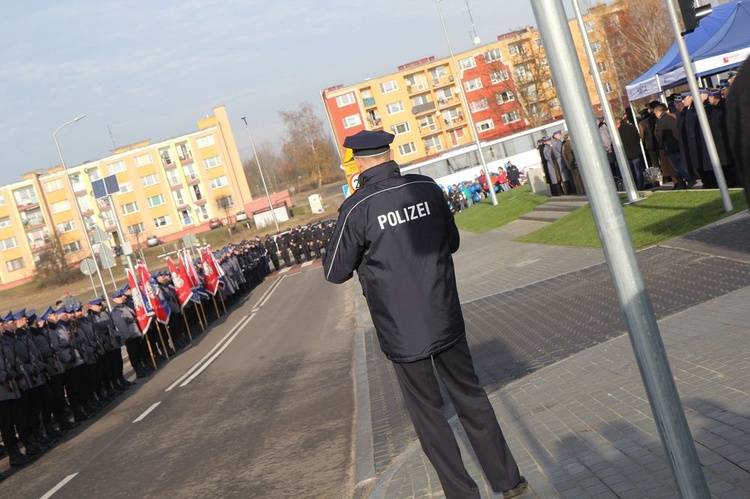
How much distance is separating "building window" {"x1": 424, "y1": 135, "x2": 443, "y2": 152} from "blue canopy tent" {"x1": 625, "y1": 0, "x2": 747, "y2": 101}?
280 ft

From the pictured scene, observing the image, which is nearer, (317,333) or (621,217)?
(621,217)

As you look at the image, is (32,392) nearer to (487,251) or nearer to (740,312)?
(740,312)

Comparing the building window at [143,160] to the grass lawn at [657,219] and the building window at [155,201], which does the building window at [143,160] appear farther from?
the grass lawn at [657,219]

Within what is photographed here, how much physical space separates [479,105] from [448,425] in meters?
101

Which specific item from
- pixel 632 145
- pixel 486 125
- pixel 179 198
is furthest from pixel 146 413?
pixel 179 198

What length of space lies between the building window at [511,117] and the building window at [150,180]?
43.6 metres

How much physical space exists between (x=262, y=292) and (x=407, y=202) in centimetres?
3351

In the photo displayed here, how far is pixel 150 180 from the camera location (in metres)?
116

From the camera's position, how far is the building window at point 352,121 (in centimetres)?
10450

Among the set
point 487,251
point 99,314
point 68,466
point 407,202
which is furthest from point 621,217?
point 487,251

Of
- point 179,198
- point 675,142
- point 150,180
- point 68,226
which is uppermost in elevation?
point 150,180

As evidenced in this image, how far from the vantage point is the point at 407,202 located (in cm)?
511

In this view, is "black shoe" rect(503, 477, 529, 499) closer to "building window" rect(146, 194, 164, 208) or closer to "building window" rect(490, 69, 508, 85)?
"building window" rect(490, 69, 508, 85)

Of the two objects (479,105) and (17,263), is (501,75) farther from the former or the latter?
(17,263)
